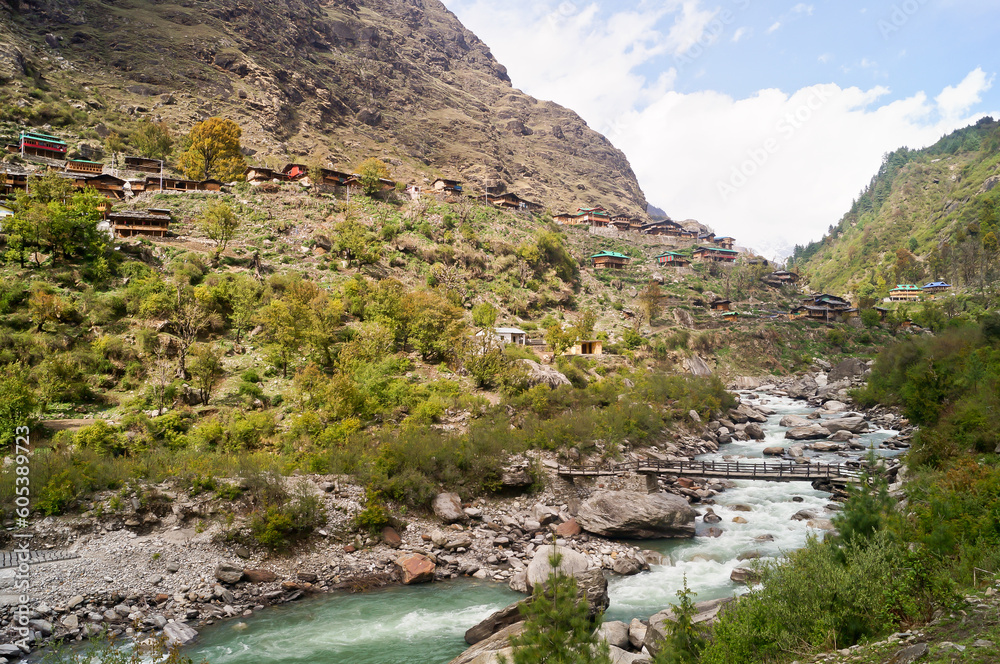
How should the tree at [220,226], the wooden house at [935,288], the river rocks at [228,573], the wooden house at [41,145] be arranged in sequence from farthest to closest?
the wooden house at [935,288] → the wooden house at [41,145] → the tree at [220,226] → the river rocks at [228,573]

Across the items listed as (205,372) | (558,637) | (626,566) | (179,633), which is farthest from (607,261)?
(558,637)

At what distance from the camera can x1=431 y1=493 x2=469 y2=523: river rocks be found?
24680mm

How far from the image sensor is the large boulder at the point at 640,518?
24000 mm

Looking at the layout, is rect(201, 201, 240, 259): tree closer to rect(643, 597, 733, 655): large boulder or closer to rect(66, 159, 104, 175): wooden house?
rect(66, 159, 104, 175): wooden house

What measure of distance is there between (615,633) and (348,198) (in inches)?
2436

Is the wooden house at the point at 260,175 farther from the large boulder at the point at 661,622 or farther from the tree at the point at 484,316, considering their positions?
the large boulder at the point at 661,622

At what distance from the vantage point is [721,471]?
27297mm

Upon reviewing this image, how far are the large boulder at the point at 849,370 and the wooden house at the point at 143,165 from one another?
287ft

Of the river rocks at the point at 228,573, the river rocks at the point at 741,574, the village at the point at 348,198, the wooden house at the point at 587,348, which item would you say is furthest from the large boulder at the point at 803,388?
the river rocks at the point at 228,573

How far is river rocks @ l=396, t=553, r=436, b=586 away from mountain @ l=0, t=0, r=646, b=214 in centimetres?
7574

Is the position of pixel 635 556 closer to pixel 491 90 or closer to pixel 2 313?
pixel 2 313

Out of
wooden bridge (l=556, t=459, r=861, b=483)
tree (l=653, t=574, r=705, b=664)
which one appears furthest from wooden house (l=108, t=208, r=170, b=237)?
tree (l=653, t=574, r=705, b=664)

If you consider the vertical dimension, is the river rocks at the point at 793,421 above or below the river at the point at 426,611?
above

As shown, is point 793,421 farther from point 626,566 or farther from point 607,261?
point 607,261
